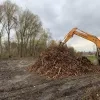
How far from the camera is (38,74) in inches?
533

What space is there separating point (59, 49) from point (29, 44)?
29.0m

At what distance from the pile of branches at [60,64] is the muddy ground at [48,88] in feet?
2.65

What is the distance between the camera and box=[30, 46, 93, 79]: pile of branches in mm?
13188

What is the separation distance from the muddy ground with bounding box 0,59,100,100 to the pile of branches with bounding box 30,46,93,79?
2.65 feet

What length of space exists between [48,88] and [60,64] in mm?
3672

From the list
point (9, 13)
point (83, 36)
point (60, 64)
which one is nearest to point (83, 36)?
point (83, 36)

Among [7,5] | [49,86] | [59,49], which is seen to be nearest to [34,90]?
[49,86]

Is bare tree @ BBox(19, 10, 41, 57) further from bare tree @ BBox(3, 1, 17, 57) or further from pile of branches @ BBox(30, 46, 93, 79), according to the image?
pile of branches @ BBox(30, 46, 93, 79)

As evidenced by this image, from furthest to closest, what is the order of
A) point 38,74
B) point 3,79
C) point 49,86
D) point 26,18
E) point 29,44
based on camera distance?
point 29,44
point 26,18
point 38,74
point 3,79
point 49,86

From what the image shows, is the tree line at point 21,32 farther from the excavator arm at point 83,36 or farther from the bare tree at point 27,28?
the excavator arm at point 83,36

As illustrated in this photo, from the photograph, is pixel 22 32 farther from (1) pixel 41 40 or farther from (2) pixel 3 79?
(2) pixel 3 79

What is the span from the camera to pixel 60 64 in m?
13.7

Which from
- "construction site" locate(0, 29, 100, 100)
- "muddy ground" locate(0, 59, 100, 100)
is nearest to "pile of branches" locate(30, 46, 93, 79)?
"construction site" locate(0, 29, 100, 100)

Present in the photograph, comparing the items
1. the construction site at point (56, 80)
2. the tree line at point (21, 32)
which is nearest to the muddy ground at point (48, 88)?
the construction site at point (56, 80)
